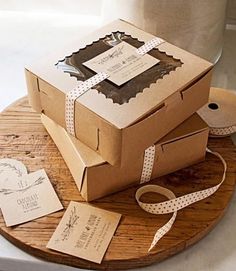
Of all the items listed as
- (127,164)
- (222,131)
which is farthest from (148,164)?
(222,131)

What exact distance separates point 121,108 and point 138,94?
3 centimetres

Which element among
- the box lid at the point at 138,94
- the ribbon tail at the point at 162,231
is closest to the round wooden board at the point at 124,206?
the ribbon tail at the point at 162,231

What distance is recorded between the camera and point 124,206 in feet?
2.35

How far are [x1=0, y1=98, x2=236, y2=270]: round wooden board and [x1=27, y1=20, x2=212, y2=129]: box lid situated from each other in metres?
0.11

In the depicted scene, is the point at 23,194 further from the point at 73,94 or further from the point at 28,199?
the point at 73,94

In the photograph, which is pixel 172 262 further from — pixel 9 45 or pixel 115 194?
pixel 9 45

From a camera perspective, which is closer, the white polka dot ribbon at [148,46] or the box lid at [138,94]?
the box lid at [138,94]

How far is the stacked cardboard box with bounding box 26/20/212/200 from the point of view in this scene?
66 centimetres

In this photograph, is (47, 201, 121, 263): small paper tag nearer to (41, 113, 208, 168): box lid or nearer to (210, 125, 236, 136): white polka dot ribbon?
(41, 113, 208, 168): box lid

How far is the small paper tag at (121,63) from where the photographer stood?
712mm

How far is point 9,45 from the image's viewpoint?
103 cm

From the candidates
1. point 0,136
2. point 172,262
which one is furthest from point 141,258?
point 0,136

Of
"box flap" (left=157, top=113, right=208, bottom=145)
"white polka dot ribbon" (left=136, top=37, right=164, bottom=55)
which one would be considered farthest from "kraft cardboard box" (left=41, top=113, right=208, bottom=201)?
"white polka dot ribbon" (left=136, top=37, right=164, bottom=55)

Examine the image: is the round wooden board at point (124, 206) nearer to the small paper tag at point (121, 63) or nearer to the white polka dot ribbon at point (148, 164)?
the white polka dot ribbon at point (148, 164)
